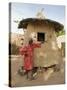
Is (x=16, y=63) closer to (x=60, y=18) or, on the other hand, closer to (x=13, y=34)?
(x=13, y=34)

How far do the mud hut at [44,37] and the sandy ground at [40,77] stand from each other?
92mm

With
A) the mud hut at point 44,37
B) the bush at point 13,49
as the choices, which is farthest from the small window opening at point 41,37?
the bush at point 13,49

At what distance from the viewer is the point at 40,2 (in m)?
2.26

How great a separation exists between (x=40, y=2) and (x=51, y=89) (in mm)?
912

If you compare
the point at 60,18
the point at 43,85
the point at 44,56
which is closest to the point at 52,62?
the point at 44,56

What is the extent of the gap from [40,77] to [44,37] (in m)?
0.41

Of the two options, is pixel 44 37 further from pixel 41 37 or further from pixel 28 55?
pixel 28 55

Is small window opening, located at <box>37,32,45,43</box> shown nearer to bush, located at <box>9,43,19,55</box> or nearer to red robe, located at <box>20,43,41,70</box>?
red robe, located at <box>20,43,41,70</box>

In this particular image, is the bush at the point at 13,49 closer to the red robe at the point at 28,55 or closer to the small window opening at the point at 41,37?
the red robe at the point at 28,55

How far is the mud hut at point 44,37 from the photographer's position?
2.21m

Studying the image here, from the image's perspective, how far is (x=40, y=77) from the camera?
7.30ft

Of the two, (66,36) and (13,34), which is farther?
(66,36)

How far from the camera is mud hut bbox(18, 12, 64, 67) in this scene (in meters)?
2.21

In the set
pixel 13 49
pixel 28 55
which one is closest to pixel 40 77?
pixel 28 55
